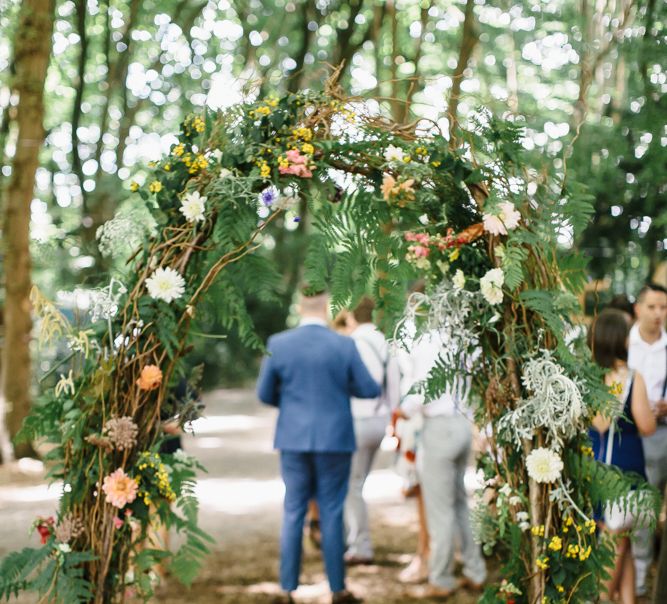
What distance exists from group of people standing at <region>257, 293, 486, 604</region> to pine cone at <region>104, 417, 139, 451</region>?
2.35 meters

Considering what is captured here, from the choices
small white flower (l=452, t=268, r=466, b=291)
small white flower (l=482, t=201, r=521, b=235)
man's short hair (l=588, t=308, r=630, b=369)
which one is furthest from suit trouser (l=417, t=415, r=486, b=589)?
small white flower (l=482, t=201, r=521, b=235)

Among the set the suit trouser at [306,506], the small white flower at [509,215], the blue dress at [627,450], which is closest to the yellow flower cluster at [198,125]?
the small white flower at [509,215]

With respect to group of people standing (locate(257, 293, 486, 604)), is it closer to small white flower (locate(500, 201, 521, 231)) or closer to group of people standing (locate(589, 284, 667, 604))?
group of people standing (locate(589, 284, 667, 604))

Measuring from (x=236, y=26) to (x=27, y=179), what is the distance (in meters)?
8.24

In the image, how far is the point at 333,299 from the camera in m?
3.55

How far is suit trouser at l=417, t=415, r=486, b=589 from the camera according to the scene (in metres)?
6.03

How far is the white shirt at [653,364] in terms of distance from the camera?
19.6ft

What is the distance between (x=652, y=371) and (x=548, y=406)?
2.87 m

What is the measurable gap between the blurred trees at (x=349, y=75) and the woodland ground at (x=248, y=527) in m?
2.13

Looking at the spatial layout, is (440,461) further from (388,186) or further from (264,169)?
(264,169)

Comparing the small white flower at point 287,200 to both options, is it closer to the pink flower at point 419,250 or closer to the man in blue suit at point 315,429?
the pink flower at point 419,250

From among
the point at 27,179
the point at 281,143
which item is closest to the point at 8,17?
the point at 27,179

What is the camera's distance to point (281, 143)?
362 cm

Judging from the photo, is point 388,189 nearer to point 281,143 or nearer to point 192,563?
point 281,143
